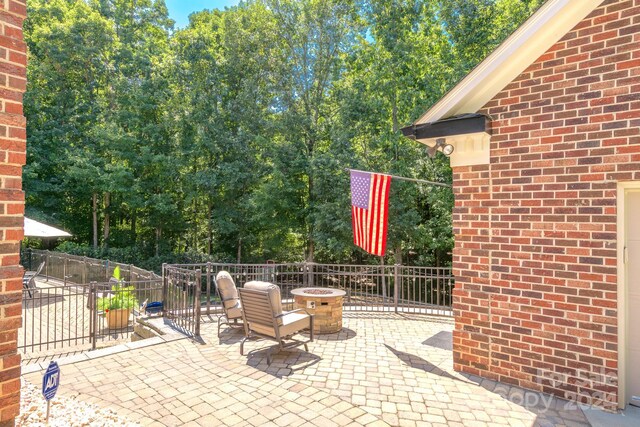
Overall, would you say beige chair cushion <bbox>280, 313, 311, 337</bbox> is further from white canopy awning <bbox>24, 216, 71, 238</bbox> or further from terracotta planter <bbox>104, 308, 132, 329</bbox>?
white canopy awning <bbox>24, 216, 71, 238</bbox>

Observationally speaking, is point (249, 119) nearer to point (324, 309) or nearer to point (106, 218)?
point (106, 218)

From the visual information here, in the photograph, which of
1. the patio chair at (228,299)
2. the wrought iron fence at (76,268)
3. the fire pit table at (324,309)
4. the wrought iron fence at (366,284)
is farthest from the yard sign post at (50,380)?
the wrought iron fence at (76,268)

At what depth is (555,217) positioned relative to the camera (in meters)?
4.43

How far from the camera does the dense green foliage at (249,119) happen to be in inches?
619

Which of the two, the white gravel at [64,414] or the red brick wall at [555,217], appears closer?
the white gravel at [64,414]

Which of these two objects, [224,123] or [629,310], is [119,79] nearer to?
[224,123]

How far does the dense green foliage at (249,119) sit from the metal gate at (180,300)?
8.90m

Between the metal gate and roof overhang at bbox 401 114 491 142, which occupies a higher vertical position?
roof overhang at bbox 401 114 491 142

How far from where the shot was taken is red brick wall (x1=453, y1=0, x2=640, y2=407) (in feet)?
13.4

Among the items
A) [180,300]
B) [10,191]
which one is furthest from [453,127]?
[180,300]

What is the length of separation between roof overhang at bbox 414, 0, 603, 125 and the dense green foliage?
10.2 m

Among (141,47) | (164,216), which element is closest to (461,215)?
(164,216)

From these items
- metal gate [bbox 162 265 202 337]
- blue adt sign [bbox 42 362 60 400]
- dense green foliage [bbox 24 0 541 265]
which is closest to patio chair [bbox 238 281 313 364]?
metal gate [bbox 162 265 202 337]

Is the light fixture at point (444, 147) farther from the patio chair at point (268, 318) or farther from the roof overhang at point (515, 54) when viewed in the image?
the patio chair at point (268, 318)
